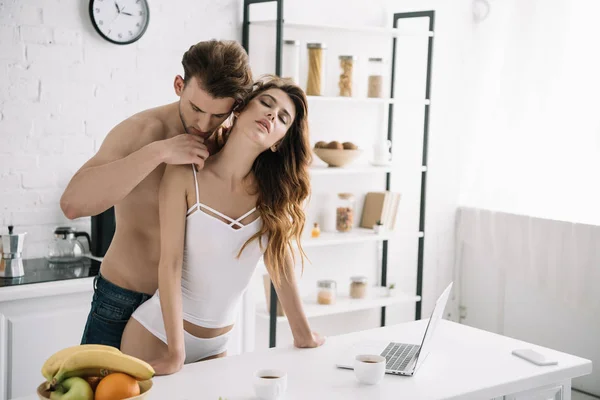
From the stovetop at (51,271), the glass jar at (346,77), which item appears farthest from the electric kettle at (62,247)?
the glass jar at (346,77)

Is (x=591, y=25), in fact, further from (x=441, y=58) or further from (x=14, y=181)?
(x=14, y=181)

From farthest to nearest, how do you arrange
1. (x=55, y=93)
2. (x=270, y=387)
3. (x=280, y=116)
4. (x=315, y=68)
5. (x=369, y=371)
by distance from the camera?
(x=315, y=68) → (x=55, y=93) → (x=280, y=116) → (x=369, y=371) → (x=270, y=387)

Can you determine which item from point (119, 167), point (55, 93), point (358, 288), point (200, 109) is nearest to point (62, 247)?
point (55, 93)

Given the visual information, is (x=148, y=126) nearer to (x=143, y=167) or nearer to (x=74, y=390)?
(x=143, y=167)

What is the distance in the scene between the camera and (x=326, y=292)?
3.91m

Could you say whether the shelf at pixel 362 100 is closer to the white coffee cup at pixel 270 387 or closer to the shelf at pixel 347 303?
the shelf at pixel 347 303

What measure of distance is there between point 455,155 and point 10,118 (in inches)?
111

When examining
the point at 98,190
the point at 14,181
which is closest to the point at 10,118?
the point at 14,181

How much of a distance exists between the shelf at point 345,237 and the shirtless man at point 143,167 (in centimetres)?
166

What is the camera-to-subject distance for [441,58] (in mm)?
4555

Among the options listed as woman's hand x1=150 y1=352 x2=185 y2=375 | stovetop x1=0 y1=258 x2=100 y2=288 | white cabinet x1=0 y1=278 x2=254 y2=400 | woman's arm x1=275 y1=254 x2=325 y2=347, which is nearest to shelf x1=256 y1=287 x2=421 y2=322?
stovetop x1=0 y1=258 x2=100 y2=288

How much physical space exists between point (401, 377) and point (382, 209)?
7.80 ft

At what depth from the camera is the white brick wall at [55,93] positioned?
3.08m

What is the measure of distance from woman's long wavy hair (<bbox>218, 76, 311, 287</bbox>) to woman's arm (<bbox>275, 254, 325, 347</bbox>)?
0.02 m
